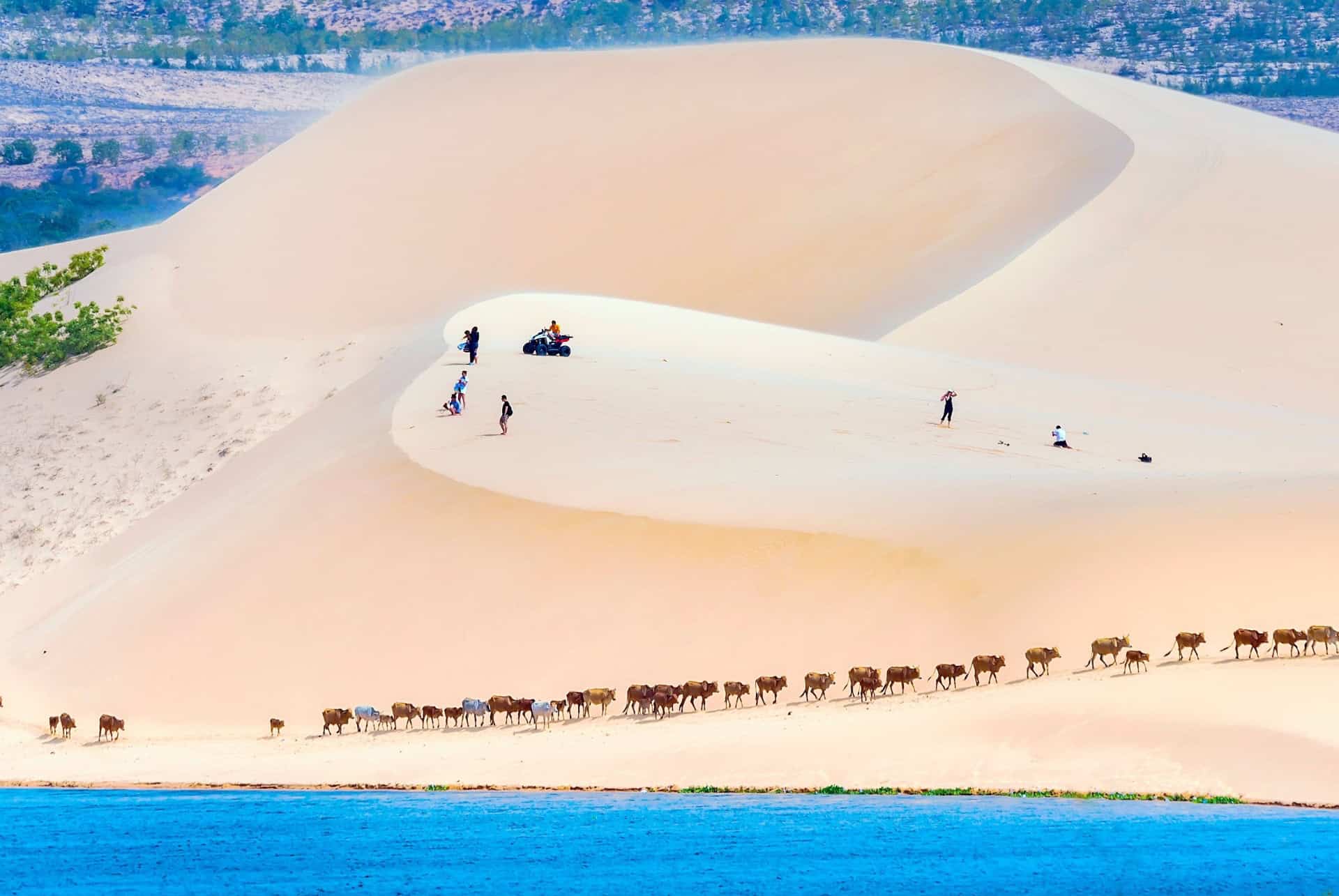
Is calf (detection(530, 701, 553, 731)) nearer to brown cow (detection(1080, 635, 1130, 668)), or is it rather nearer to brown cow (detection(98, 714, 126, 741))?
brown cow (detection(98, 714, 126, 741))

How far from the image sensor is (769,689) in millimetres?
30281

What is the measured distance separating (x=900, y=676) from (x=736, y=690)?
7.56 feet

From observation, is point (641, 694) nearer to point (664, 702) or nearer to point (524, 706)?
point (664, 702)

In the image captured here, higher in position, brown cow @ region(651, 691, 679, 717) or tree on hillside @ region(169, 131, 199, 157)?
brown cow @ region(651, 691, 679, 717)

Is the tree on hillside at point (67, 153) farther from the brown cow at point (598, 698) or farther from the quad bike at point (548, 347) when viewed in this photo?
the brown cow at point (598, 698)

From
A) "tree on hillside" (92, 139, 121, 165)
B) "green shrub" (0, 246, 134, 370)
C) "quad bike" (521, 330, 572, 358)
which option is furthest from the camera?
"tree on hillside" (92, 139, 121, 165)

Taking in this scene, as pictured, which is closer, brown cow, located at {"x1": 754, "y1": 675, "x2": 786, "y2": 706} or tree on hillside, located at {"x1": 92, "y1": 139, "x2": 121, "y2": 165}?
brown cow, located at {"x1": 754, "y1": 675, "x2": 786, "y2": 706}

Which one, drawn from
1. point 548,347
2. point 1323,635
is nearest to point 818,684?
point 1323,635

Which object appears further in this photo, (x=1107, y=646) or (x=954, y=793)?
(x=1107, y=646)

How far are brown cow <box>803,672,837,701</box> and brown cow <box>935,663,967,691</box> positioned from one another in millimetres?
1466

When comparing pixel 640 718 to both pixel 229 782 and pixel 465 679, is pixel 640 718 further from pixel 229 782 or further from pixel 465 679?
pixel 229 782

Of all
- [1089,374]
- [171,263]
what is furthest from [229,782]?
[171,263]

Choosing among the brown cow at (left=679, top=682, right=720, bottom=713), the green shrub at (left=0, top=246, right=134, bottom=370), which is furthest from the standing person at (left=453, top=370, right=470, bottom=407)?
the green shrub at (left=0, top=246, right=134, bottom=370)

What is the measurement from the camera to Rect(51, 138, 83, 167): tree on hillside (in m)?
152
